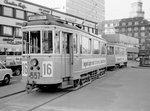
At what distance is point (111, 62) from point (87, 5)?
2813 inches

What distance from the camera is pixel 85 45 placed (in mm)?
13133

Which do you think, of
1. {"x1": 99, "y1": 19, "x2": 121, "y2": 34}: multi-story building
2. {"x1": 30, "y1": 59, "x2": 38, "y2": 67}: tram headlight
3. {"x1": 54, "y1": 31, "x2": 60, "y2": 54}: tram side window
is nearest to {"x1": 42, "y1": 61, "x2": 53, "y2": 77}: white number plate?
{"x1": 30, "y1": 59, "x2": 38, "y2": 67}: tram headlight

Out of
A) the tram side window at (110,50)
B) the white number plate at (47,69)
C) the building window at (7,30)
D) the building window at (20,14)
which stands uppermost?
the building window at (20,14)

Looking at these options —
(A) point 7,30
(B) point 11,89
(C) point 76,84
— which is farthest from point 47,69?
(A) point 7,30

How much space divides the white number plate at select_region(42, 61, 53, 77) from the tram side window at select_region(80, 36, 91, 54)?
9.94ft

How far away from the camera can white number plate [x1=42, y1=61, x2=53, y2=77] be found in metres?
9.76

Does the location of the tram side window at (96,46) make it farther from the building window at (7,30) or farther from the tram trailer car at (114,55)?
the building window at (7,30)

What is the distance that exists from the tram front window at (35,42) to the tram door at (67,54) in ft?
4.09

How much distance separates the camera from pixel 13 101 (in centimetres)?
898

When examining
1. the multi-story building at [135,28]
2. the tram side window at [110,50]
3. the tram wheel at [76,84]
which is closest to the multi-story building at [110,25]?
the multi-story building at [135,28]

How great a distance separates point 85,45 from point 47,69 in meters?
3.99

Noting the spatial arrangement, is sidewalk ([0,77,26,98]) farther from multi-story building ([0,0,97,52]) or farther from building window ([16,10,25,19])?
building window ([16,10,25,19])

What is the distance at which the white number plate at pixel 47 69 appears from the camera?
9.76 m

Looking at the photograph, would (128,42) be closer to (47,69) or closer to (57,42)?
(57,42)
